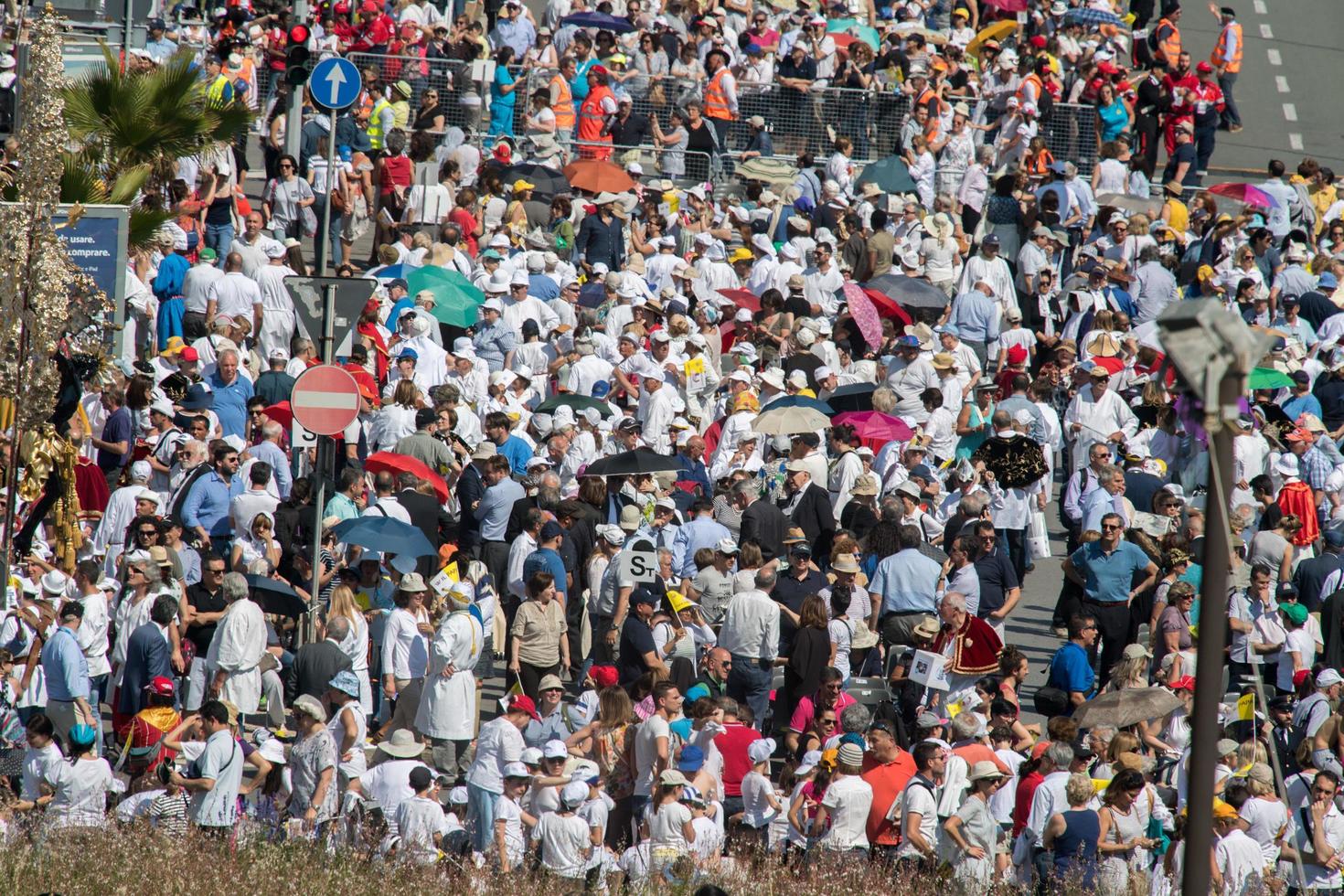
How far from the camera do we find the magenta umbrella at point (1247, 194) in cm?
2488

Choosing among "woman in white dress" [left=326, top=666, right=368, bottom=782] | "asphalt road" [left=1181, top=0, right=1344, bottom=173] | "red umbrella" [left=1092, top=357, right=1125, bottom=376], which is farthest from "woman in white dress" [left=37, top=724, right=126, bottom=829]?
"asphalt road" [left=1181, top=0, right=1344, bottom=173]

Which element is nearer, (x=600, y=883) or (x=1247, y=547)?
(x=600, y=883)

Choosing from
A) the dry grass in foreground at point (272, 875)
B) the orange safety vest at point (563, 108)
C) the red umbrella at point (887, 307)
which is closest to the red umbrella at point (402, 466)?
the dry grass in foreground at point (272, 875)

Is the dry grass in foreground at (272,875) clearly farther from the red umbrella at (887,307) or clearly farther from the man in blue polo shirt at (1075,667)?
the red umbrella at (887,307)

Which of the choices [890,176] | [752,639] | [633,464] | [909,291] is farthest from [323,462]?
[890,176]

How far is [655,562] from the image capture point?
1567cm

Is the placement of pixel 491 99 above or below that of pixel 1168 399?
above

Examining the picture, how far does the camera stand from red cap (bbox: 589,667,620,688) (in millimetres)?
14289

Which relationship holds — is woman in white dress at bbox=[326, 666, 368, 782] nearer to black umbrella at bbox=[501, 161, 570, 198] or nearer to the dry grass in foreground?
the dry grass in foreground

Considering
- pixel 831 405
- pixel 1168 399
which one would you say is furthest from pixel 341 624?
pixel 1168 399

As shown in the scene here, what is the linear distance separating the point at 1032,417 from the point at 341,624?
6.84 m

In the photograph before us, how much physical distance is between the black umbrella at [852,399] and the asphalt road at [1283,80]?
1484cm

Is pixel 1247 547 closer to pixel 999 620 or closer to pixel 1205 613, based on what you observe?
pixel 999 620

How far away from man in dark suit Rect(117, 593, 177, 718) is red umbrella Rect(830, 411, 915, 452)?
6618 mm
